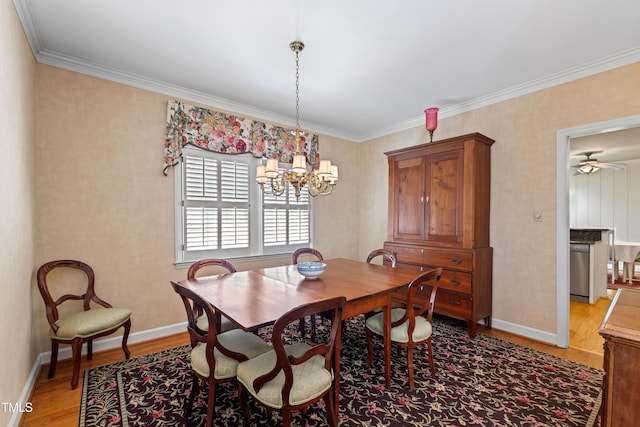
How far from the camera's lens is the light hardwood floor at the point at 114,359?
188cm

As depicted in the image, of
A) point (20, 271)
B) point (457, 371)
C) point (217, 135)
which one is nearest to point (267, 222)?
point (217, 135)

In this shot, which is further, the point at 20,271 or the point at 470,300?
the point at 470,300

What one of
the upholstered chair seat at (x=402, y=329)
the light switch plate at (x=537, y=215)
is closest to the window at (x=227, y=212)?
the upholstered chair seat at (x=402, y=329)

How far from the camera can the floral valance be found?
10.3ft

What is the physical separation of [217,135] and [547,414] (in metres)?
3.85

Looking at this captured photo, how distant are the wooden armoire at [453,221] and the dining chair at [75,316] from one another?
3.11 m

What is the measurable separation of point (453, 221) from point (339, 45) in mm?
2190

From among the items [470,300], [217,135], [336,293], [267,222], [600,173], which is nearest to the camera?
[336,293]

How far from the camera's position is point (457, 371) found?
7.88 ft

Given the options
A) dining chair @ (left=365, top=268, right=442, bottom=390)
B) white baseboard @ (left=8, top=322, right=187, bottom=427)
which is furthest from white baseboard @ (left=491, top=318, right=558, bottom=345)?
white baseboard @ (left=8, top=322, right=187, bottom=427)

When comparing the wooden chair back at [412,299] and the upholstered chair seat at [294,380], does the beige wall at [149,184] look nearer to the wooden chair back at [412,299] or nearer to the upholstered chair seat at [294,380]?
the wooden chair back at [412,299]

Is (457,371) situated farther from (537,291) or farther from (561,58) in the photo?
(561,58)

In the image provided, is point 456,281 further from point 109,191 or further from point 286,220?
point 109,191

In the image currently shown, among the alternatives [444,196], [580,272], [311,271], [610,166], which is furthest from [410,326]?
[610,166]
